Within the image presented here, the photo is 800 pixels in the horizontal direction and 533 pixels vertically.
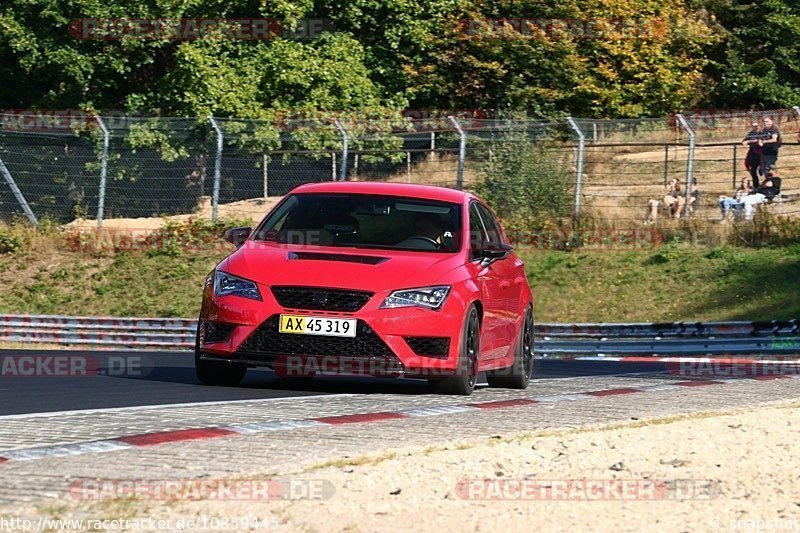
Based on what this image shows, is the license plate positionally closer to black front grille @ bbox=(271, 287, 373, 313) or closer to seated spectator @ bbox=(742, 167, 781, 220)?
black front grille @ bbox=(271, 287, 373, 313)

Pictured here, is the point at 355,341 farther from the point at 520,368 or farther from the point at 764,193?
the point at 764,193

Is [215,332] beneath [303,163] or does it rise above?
beneath

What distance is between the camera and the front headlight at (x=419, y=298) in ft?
36.3

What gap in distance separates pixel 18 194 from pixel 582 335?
12631 mm

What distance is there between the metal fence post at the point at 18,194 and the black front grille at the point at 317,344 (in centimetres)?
2095

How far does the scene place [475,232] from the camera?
12.6 m

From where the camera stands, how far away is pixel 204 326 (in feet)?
37.6

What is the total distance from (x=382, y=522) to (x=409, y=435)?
8.79 feet

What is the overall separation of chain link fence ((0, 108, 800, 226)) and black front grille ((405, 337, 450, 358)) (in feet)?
63.9

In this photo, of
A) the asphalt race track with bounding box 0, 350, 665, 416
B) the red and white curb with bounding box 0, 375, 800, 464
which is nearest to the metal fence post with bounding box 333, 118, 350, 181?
the asphalt race track with bounding box 0, 350, 665, 416

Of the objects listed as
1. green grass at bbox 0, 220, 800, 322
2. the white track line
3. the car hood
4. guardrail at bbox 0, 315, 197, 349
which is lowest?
guardrail at bbox 0, 315, 197, 349

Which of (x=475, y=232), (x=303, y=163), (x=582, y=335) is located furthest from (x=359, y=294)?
(x=303, y=163)

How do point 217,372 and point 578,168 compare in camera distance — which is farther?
point 578,168

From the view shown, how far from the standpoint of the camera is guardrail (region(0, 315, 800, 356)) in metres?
23.4
